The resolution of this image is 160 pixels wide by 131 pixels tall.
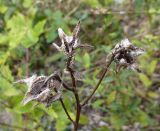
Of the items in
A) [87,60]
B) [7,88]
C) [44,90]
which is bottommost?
[44,90]

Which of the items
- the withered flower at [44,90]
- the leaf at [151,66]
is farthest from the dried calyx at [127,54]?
the leaf at [151,66]

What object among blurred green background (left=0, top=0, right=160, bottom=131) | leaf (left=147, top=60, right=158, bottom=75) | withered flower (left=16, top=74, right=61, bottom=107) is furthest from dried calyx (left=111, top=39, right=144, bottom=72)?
leaf (left=147, top=60, right=158, bottom=75)

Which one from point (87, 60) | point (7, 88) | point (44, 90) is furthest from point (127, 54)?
point (87, 60)

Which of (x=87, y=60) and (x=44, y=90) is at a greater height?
(x=87, y=60)

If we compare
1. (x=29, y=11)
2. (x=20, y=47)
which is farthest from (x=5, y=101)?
(x=29, y=11)

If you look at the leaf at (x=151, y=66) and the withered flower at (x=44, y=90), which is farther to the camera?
the leaf at (x=151, y=66)

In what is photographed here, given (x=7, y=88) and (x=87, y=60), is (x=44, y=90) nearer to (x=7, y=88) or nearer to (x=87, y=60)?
(x=7, y=88)

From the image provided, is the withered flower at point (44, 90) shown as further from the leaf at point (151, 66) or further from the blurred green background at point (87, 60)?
the leaf at point (151, 66)
